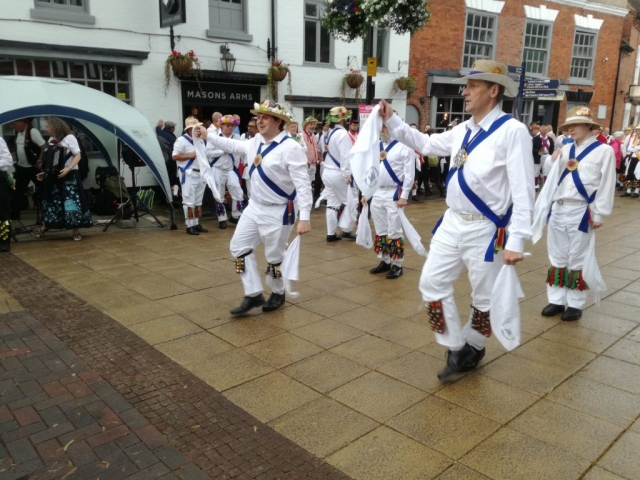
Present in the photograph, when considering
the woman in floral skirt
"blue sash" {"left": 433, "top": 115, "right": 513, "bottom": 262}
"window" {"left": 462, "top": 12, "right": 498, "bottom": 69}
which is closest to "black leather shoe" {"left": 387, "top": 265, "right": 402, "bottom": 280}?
"blue sash" {"left": 433, "top": 115, "right": 513, "bottom": 262}

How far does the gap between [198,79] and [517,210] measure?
10701 mm

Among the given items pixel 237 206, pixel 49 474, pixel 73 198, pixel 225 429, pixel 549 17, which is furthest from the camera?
pixel 549 17

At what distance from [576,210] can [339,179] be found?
174 inches

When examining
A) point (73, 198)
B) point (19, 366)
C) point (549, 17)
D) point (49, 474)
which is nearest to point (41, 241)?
point (73, 198)

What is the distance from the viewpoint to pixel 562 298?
5.22 meters

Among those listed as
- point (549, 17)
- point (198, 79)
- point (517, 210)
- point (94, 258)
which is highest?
point (549, 17)

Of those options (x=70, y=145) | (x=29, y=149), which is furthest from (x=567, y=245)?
(x=29, y=149)

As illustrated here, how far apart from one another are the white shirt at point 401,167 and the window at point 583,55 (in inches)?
741

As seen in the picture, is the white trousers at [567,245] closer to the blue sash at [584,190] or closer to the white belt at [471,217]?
the blue sash at [584,190]

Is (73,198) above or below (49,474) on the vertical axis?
above

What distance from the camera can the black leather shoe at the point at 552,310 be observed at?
5.23m

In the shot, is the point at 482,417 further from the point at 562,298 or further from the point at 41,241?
the point at 41,241

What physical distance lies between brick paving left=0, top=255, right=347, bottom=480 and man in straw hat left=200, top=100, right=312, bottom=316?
3.86 feet

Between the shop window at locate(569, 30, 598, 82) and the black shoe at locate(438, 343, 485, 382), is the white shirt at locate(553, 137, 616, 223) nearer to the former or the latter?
the black shoe at locate(438, 343, 485, 382)
